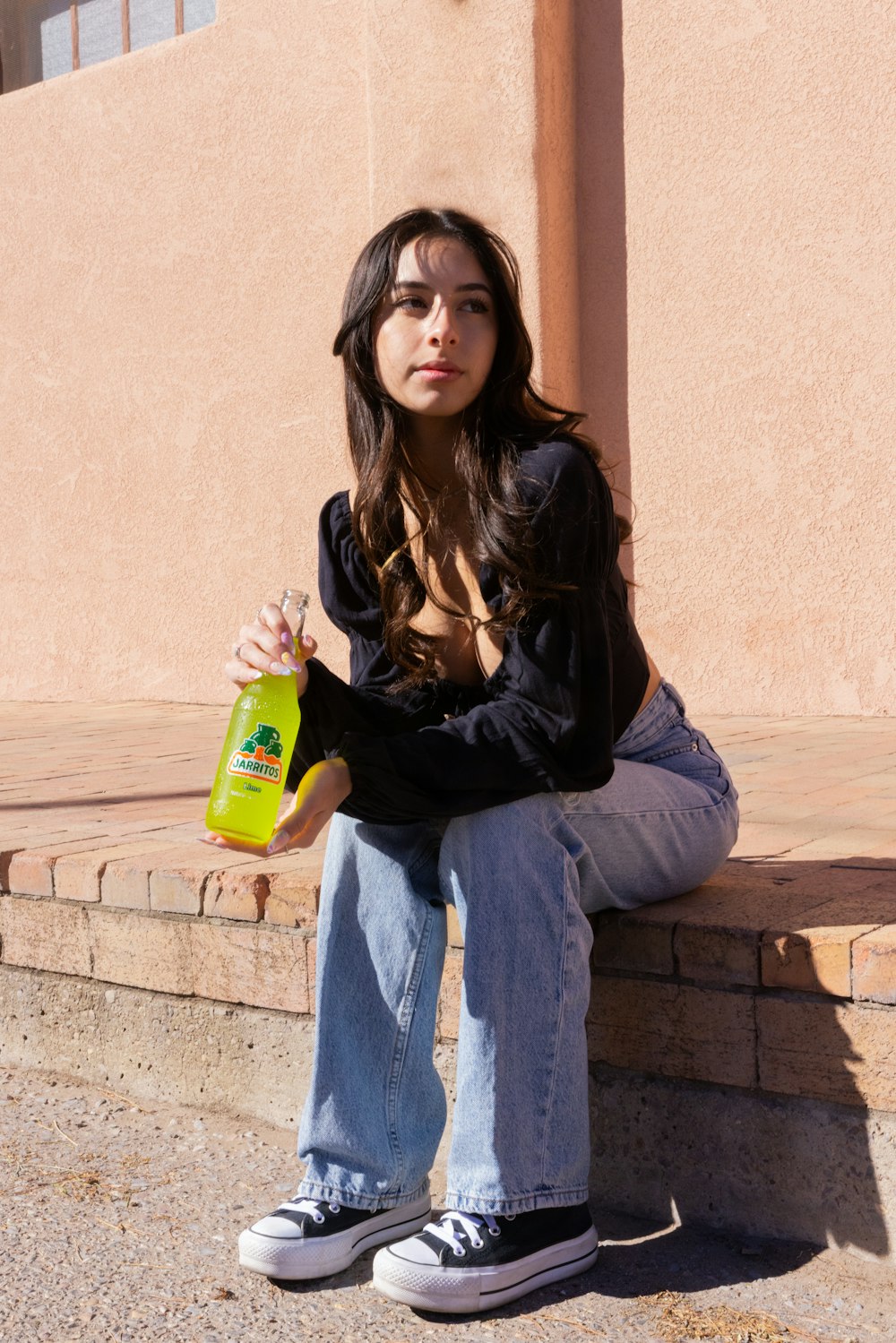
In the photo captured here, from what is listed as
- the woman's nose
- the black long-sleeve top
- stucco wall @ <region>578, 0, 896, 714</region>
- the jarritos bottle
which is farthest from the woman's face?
stucco wall @ <region>578, 0, 896, 714</region>

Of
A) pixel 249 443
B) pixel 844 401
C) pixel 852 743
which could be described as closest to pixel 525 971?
pixel 852 743

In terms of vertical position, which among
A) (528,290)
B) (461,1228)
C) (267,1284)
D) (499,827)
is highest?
(528,290)

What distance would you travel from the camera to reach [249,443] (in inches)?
298

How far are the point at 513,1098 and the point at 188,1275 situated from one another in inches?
21.9

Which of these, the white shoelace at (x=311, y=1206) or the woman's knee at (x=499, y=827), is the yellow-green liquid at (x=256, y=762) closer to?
the woman's knee at (x=499, y=827)

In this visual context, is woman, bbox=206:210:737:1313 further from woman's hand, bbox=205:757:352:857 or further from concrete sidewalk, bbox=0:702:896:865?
concrete sidewalk, bbox=0:702:896:865

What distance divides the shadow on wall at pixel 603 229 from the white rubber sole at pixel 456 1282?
4.57 meters

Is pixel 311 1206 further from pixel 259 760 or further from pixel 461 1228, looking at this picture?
pixel 259 760

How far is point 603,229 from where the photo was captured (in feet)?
21.0

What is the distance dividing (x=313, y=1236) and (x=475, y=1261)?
0.88 feet

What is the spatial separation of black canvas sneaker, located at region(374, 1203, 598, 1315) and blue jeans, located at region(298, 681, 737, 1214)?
29 mm

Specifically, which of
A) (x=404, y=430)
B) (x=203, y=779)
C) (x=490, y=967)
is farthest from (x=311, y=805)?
(x=203, y=779)

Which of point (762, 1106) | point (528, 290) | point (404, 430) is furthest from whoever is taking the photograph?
point (528, 290)

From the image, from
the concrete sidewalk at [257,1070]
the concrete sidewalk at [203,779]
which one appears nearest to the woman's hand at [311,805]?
the concrete sidewalk at [257,1070]
